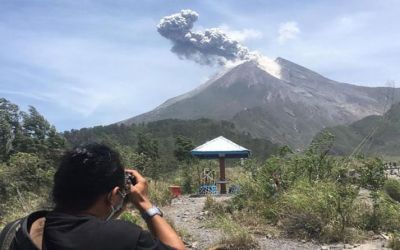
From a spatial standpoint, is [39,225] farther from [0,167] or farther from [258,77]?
[258,77]

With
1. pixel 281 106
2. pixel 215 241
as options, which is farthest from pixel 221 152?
pixel 281 106

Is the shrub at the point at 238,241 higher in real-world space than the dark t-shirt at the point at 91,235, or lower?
lower

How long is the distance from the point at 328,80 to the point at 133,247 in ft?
656

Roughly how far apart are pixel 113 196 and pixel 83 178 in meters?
0.09

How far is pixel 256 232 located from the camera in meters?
7.46

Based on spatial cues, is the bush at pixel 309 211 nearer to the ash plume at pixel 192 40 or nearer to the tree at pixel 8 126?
the tree at pixel 8 126

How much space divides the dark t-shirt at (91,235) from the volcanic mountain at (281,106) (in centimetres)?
13571

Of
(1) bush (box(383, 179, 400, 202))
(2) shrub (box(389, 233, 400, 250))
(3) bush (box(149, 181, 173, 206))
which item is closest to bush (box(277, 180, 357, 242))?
(2) shrub (box(389, 233, 400, 250))

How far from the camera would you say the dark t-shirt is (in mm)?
1405

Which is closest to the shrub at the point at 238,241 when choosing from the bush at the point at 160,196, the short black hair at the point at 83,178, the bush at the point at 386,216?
the bush at the point at 386,216

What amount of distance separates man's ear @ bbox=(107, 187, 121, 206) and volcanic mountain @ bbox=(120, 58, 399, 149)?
136 metres

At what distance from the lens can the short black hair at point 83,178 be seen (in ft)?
5.00

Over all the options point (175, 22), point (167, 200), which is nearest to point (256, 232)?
point (167, 200)

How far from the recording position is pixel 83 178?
5.00ft
